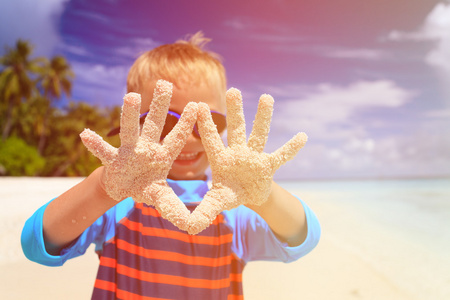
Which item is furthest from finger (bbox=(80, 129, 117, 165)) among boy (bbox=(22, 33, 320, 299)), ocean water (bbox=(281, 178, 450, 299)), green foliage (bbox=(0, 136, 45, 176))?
green foliage (bbox=(0, 136, 45, 176))

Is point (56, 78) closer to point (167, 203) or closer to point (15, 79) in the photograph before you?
point (15, 79)

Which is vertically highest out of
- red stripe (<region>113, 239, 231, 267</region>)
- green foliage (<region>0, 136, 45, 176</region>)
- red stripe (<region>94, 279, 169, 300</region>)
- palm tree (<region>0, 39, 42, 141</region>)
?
palm tree (<region>0, 39, 42, 141</region>)

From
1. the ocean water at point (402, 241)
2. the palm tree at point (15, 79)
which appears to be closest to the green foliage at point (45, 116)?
the palm tree at point (15, 79)

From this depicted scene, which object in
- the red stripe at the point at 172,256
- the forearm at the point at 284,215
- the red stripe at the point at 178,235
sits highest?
the forearm at the point at 284,215

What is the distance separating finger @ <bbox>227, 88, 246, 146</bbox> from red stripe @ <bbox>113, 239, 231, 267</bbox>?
78cm

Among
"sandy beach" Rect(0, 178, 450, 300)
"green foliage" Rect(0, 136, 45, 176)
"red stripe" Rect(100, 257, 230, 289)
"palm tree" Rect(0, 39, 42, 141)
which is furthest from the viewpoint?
"palm tree" Rect(0, 39, 42, 141)

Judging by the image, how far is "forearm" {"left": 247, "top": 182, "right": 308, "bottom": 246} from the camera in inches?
58.6

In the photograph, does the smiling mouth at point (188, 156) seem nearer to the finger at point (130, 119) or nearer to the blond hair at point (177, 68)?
the blond hair at point (177, 68)

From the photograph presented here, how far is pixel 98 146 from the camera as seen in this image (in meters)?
1.15

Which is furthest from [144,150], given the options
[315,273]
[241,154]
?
[315,273]

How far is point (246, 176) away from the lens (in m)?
1.20

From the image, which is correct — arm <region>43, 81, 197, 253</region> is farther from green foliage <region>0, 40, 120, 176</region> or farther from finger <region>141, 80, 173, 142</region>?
green foliage <region>0, 40, 120, 176</region>

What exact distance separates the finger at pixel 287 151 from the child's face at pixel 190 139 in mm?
641

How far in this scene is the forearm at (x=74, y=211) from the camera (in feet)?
4.64
